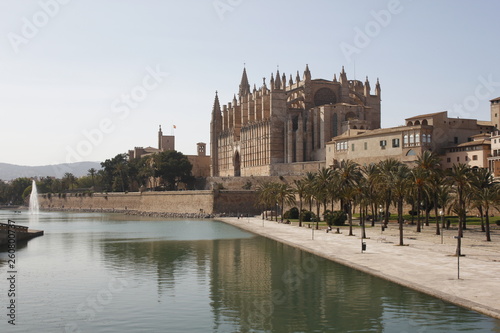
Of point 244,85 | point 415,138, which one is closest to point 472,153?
point 415,138

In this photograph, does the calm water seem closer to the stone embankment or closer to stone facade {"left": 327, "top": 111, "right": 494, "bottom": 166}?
stone facade {"left": 327, "top": 111, "right": 494, "bottom": 166}

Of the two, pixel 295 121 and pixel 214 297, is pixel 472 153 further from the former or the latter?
pixel 214 297

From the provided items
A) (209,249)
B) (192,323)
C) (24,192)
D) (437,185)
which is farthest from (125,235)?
(24,192)

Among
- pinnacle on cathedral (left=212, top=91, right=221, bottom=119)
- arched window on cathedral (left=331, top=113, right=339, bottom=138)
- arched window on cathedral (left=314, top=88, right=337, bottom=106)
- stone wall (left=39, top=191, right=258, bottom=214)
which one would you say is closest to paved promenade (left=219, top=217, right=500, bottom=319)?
stone wall (left=39, top=191, right=258, bottom=214)

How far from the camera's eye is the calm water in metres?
16.4

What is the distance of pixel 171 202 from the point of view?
83562 mm

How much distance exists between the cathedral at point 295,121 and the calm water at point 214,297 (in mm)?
44360

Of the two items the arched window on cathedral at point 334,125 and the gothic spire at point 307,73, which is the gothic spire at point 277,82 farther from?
the arched window on cathedral at point 334,125

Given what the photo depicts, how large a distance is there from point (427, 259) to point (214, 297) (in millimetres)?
10332

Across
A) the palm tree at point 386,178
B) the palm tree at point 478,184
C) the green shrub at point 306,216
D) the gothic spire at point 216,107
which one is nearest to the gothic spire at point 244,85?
the gothic spire at point 216,107

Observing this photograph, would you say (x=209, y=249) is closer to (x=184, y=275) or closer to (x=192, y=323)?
(x=184, y=275)

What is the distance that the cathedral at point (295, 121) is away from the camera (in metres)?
77.7

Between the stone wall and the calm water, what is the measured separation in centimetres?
4118

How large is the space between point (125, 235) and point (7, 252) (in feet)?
49.3
